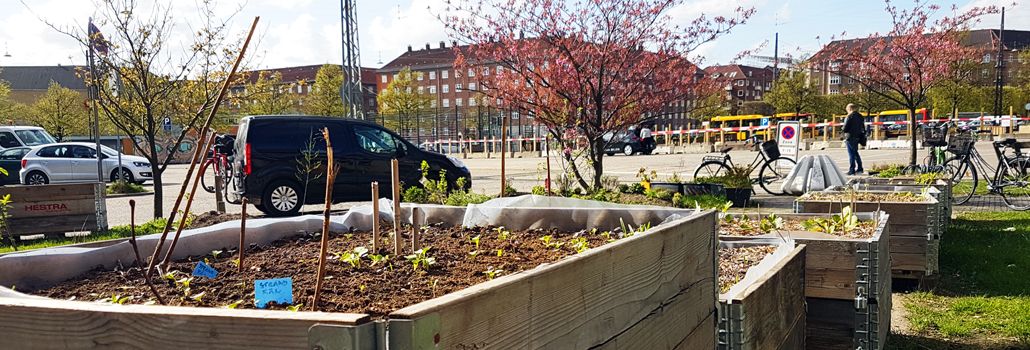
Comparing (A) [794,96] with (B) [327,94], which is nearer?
(A) [794,96]

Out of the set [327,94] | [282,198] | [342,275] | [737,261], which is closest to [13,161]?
[282,198]

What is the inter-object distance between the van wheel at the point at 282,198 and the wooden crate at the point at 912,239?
805 cm

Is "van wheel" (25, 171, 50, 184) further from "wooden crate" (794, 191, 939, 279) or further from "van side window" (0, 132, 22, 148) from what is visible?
"wooden crate" (794, 191, 939, 279)

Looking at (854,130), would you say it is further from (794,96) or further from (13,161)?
(794,96)

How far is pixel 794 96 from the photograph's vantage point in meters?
53.8

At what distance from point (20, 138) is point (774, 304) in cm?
2568

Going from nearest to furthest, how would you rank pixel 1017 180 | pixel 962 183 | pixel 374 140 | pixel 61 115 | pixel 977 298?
1. pixel 977 298
2. pixel 1017 180
3. pixel 374 140
4. pixel 962 183
5. pixel 61 115

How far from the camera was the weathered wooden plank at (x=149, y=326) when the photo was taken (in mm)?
1215

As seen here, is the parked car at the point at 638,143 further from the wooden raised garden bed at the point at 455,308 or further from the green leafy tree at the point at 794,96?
the wooden raised garden bed at the point at 455,308

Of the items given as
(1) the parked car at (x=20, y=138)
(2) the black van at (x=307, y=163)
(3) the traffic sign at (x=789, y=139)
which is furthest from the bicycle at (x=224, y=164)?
(1) the parked car at (x=20, y=138)

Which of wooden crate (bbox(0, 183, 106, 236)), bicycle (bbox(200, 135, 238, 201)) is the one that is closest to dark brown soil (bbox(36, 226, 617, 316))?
wooden crate (bbox(0, 183, 106, 236))

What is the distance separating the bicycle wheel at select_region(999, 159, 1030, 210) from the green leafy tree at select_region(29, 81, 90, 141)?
1953 inches

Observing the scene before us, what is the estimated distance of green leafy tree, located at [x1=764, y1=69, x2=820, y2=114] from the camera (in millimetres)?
53875

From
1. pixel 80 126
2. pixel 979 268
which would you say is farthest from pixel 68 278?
pixel 80 126
